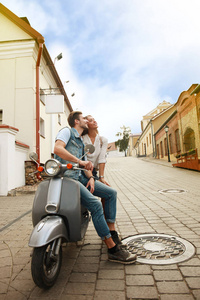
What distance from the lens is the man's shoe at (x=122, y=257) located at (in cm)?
259

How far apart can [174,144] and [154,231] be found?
21393mm

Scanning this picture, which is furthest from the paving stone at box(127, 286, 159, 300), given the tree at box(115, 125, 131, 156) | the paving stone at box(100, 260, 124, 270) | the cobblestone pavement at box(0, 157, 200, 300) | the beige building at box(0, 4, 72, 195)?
the tree at box(115, 125, 131, 156)

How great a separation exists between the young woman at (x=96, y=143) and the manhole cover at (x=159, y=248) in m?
0.95

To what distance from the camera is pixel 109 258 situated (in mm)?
2691

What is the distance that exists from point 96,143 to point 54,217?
1.36 metres

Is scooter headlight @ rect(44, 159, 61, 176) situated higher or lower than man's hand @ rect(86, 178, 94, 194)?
higher

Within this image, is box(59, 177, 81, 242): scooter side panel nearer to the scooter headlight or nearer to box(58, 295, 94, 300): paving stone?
the scooter headlight

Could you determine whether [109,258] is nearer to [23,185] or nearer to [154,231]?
[154,231]

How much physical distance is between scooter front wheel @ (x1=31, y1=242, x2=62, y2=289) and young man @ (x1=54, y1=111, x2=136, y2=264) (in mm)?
614

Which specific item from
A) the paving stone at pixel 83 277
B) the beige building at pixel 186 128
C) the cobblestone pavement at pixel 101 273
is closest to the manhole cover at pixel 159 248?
the cobblestone pavement at pixel 101 273

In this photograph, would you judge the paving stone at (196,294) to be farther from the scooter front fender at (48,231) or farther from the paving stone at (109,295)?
the scooter front fender at (48,231)


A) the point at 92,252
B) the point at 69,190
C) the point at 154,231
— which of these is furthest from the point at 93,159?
the point at 154,231

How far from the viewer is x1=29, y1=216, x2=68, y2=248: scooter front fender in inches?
80.6

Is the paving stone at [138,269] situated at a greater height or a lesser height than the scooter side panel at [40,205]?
lesser
